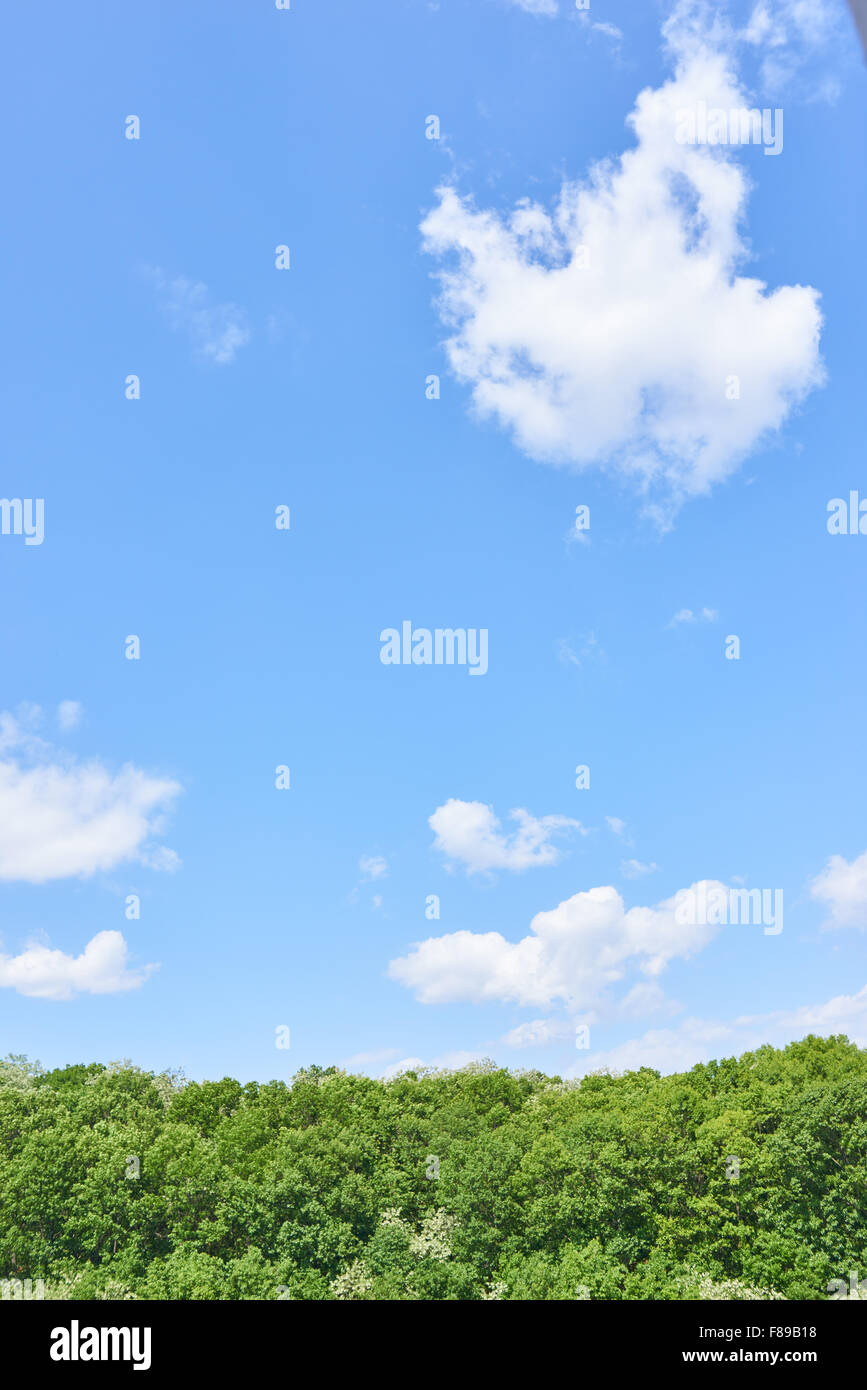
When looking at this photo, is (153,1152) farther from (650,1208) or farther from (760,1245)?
(760,1245)

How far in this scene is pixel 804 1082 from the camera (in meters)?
61.5

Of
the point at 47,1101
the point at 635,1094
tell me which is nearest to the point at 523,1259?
the point at 635,1094

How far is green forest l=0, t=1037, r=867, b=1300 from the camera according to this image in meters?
56.2

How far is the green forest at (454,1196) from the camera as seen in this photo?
5625cm

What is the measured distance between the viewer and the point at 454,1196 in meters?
61.6
